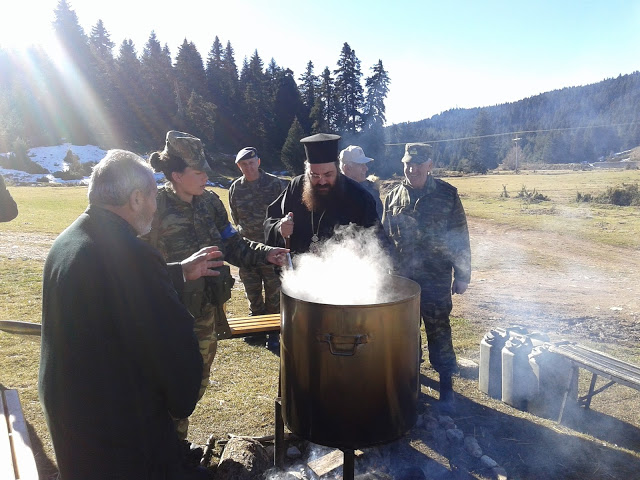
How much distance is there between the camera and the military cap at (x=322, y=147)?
3201mm

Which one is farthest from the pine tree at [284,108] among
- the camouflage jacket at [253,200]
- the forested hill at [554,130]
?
the camouflage jacket at [253,200]

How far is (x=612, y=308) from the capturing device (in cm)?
651

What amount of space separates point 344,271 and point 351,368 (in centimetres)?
102

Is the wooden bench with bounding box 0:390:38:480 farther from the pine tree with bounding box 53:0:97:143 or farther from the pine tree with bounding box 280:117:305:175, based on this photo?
the pine tree with bounding box 53:0:97:143

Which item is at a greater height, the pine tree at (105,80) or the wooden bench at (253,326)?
the pine tree at (105,80)

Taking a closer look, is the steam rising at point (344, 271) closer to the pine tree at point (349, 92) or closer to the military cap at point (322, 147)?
the military cap at point (322, 147)

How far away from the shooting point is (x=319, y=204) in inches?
137

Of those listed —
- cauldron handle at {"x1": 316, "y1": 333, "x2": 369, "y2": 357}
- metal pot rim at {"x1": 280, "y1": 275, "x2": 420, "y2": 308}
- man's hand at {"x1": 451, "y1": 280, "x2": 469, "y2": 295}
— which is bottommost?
man's hand at {"x1": 451, "y1": 280, "x2": 469, "y2": 295}

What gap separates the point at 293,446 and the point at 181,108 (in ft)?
142

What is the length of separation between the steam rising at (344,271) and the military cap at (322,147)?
530mm

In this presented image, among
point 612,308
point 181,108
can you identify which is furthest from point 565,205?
point 181,108

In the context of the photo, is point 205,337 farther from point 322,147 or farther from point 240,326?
point 322,147

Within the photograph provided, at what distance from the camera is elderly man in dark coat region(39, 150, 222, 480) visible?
1662mm

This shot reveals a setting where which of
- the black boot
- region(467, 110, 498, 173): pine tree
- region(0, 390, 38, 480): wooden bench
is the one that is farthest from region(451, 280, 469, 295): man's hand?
region(467, 110, 498, 173): pine tree
